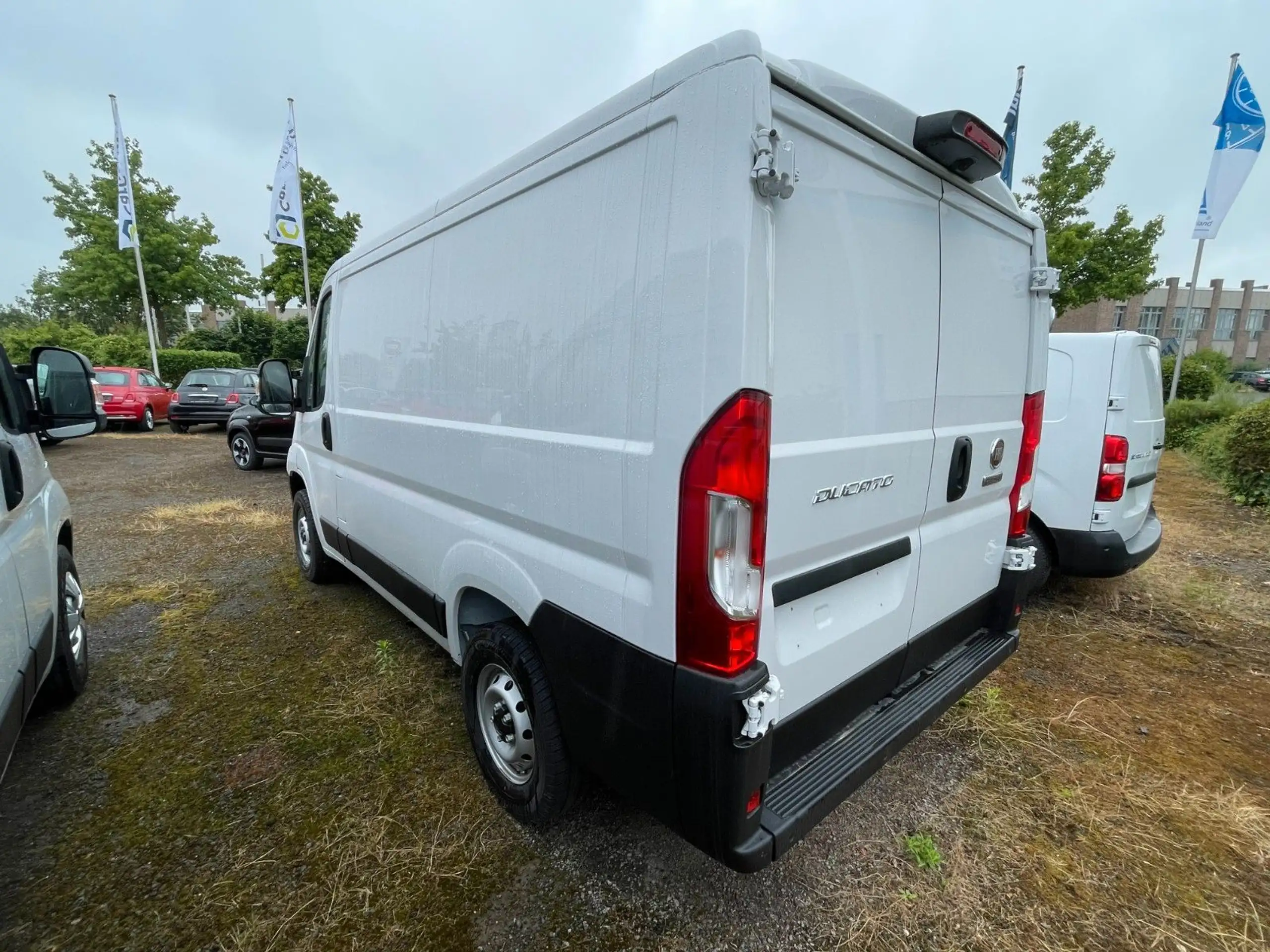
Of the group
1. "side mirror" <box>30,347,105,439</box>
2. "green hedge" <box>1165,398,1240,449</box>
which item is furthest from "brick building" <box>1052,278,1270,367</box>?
"side mirror" <box>30,347,105,439</box>

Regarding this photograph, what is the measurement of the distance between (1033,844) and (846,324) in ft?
6.54

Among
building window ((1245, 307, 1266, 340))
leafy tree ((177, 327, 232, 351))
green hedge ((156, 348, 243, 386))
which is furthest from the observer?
building window ((1245, 307, 1266, 340))

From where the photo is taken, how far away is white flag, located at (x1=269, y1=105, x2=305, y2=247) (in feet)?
48.8

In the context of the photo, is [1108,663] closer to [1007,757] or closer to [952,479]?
[1007,757]

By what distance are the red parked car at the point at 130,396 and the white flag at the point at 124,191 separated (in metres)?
5.83

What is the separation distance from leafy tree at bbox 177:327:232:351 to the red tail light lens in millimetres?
30087

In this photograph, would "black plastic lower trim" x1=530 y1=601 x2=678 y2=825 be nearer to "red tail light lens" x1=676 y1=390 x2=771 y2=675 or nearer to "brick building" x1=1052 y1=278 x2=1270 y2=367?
"red tail light lens" x1=676 y1=390 x2=771 y2=675

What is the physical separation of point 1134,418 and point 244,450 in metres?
11.1

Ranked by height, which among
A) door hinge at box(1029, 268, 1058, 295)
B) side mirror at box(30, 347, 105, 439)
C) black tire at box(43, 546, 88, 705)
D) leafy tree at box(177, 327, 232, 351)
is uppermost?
leafy tree at box(177, 327, 232, 351)

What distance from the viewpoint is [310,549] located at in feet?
14.3

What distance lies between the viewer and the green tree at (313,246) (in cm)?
2233

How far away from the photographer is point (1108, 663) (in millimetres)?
3359

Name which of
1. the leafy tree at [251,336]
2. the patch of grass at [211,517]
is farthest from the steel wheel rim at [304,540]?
the leafy tree at [251,336]

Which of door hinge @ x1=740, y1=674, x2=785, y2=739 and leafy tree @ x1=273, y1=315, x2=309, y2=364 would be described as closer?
door hinge @ x1=740, y1=674, x2=785, y2=739
